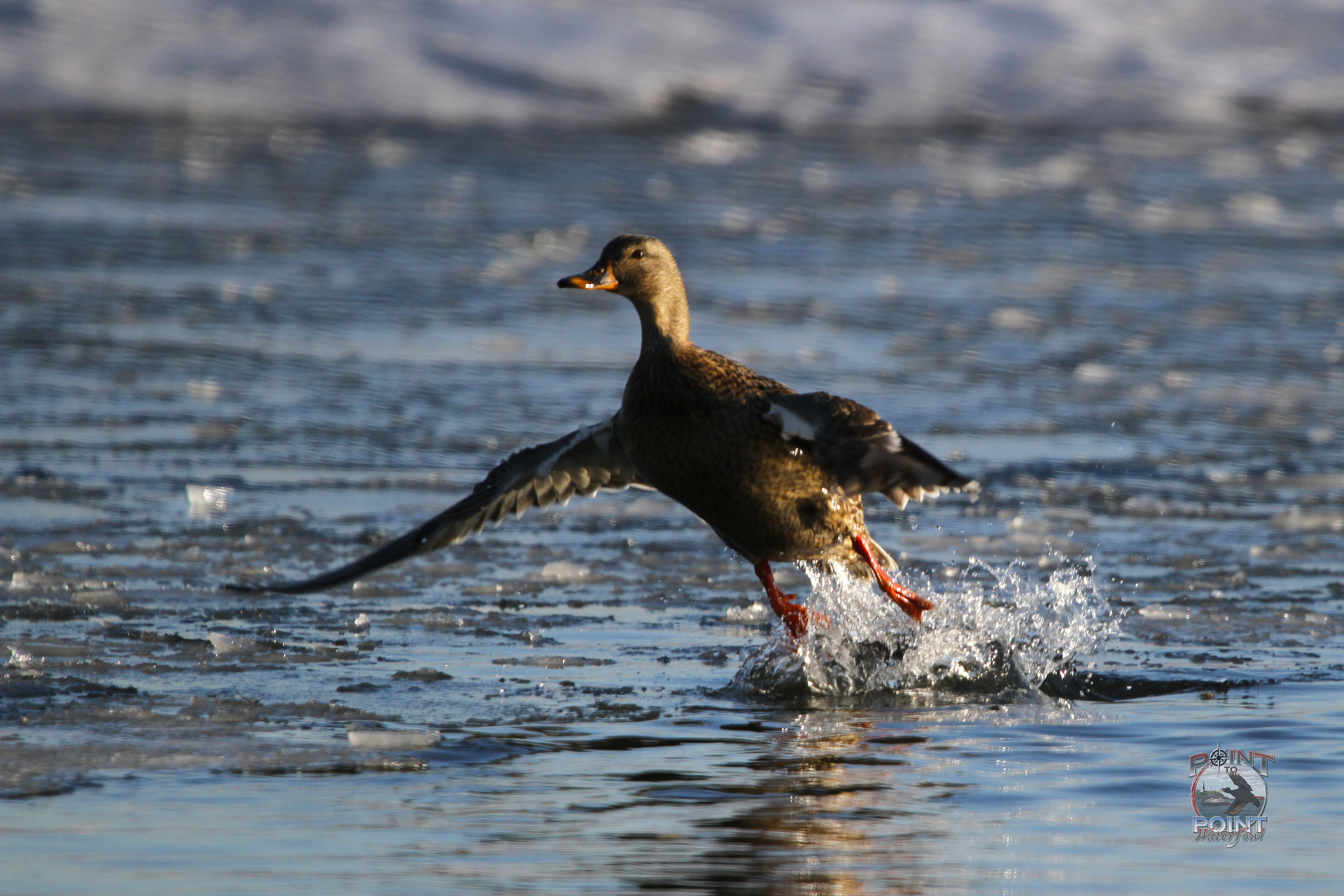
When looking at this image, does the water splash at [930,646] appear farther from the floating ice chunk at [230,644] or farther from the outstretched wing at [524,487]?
the floating ice chunk at [230,644]

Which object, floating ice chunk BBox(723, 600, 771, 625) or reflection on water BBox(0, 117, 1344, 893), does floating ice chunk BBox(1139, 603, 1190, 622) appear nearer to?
reflection on water BBox(0, 117, 1344, 893)

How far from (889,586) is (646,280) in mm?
1218

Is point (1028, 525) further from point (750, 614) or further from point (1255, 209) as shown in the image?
point (1255, 209)

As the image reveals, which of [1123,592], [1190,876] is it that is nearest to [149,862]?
[1190,876]

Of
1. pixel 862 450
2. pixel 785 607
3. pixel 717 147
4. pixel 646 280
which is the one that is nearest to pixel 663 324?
pixel 646 280

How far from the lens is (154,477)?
7539 millimetres

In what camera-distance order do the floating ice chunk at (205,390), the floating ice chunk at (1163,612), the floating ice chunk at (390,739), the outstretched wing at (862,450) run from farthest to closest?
the floating ice chunk at (205,390) → the floating ice chunk at (1163,612) → the outstretched wing at (862,450) → the floating ice chunk at (390,739)

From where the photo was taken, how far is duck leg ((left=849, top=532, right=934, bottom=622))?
18.9ft

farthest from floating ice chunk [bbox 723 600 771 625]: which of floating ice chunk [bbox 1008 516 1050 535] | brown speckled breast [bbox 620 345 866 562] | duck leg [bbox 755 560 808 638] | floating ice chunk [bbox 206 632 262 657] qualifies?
floating ice chunk [bbox 206 632 262 657]

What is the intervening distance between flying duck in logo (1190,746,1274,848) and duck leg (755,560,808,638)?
1.38 metres

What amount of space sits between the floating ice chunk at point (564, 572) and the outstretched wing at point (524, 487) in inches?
14.8

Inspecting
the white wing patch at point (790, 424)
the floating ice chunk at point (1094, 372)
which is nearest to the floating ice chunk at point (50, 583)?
the white wing patch at point (790, 424)

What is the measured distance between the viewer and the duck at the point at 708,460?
5.40 m

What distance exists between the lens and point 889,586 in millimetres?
5801
